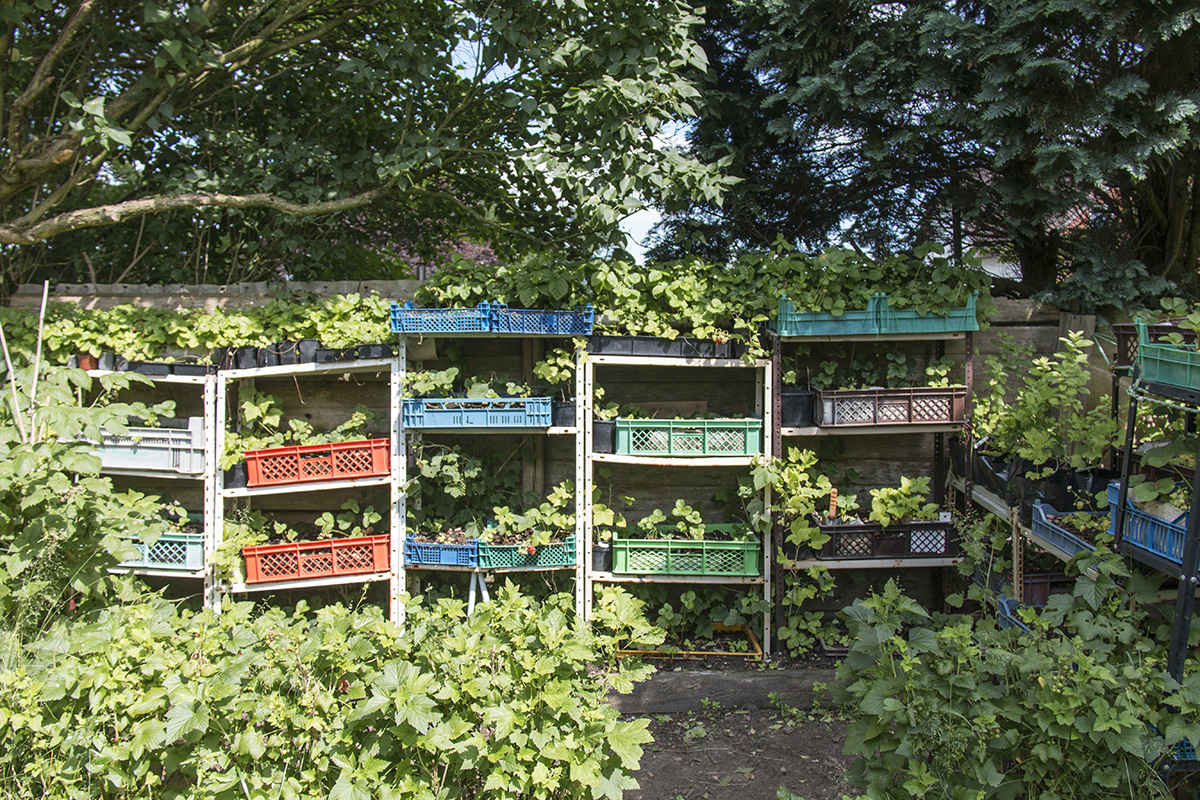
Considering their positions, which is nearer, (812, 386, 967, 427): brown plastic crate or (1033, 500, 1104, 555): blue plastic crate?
(1033, 500, 1104, 555): blue plastic crate

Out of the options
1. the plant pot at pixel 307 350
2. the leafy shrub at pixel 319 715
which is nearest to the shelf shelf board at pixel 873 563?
the leafy shrub at pixel 319 715

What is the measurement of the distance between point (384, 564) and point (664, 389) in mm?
2079

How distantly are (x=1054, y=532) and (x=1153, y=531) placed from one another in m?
0.68

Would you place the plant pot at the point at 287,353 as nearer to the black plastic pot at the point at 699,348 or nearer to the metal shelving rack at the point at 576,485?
the metal shelving rack at the point at 576,485

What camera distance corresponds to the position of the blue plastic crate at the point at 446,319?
4.35m

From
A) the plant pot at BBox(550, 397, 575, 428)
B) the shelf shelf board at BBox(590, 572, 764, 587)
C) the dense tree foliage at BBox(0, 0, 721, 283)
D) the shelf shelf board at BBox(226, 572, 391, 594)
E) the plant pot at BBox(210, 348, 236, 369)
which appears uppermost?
the dense tree foliage at BBox(0, 0, 721, 283)

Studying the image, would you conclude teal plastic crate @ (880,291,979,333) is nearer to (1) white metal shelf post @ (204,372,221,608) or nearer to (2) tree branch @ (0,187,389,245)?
(2) tree branch @ (0,187,389,245)

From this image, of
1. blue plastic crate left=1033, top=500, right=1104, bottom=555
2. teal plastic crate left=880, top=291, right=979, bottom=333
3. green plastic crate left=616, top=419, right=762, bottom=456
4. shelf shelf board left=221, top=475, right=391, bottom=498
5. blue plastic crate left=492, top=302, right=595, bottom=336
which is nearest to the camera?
blue plastic crate left=1033, top=500, right=1104, bottom=555

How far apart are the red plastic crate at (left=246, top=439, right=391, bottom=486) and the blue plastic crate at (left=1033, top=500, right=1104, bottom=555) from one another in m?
3.50

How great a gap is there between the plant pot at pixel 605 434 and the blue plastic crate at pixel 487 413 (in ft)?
0.99

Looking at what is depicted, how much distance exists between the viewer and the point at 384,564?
465 centimetres

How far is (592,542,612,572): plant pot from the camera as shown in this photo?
461 cm

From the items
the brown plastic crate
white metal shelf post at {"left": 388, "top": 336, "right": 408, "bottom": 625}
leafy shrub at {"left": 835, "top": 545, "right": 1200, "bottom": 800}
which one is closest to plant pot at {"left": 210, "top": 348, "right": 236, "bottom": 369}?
white metal shelf post at {"left": 388, "top": 336, "right": 408, "bottom": 625}

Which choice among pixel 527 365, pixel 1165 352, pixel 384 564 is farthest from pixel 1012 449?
pixel 384 564
